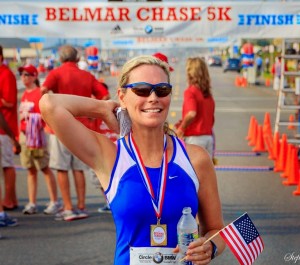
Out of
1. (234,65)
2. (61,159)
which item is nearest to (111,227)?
(61,159)

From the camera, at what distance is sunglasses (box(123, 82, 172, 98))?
10.1 ft

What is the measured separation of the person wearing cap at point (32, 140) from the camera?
27.2 ft

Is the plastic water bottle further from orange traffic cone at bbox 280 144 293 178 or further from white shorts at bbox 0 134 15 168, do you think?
orange traffic cone at bbox 280 144 293 178

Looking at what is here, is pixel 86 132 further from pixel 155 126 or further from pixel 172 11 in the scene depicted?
pixel 172 11

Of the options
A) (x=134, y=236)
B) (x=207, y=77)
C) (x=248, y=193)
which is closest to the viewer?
(x=134, y=236)

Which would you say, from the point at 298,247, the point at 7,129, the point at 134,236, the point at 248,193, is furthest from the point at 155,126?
the point at 248,193

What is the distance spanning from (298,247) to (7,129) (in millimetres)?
3426

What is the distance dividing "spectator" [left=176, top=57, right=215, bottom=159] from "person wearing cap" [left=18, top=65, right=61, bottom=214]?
1789 mm

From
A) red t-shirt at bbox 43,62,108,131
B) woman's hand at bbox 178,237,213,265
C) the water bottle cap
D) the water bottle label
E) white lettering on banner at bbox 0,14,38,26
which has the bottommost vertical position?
woman's hand at bbox 178,237,213,265

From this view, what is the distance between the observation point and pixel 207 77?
7.59 meters

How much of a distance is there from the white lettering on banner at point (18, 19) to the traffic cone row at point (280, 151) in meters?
4.40

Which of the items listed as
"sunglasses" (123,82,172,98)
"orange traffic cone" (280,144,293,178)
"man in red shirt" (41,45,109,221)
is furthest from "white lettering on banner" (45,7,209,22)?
"sunglasses" (123,82,172,98)

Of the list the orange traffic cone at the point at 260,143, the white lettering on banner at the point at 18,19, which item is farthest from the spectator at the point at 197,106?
the orange traffic cone at the point at 260,143

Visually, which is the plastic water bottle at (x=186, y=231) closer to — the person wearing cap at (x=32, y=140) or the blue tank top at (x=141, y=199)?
the blue tank top at (x=141, y=199)
